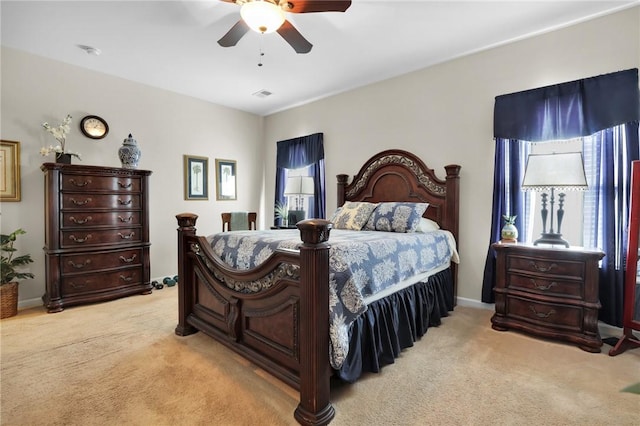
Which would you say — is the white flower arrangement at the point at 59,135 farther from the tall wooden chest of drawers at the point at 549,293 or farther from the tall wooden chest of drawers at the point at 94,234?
the tall wooden chest of drawers at the point at 549,293

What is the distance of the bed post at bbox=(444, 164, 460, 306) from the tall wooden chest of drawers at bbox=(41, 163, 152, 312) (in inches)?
143

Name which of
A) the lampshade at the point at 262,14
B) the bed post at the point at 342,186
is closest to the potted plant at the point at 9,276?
the lampshade at the point at 262,14

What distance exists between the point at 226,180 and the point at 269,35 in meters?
2.73

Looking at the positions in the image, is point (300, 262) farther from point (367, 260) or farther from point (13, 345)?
point (13, 345)

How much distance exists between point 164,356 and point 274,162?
3.90m

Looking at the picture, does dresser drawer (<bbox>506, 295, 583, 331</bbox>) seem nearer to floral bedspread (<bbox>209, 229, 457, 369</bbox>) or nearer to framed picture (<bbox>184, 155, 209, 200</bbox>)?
floral bedspread (<bbox>209, 229, 457, 369</bbox>)

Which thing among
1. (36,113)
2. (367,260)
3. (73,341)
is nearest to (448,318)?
(367,260)

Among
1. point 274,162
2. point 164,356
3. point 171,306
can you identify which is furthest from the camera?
point 274,162

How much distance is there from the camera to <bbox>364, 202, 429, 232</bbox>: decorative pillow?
125 inches

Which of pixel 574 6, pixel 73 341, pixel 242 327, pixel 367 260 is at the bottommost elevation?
pixel 73 341

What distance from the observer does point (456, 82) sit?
11.5 feet

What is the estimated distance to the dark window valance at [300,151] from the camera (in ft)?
15.9

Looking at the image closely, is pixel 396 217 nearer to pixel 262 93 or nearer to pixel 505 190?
pixel 505 190

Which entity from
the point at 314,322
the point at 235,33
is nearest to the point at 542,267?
the point at 314,322
